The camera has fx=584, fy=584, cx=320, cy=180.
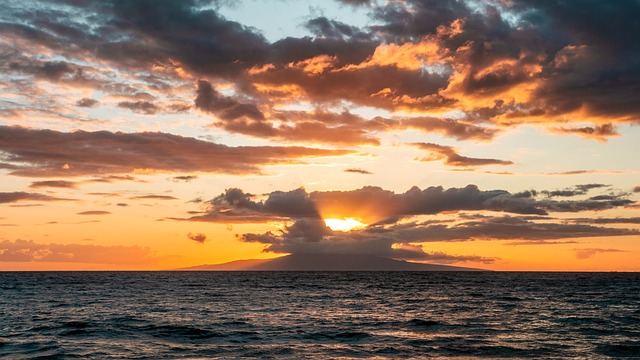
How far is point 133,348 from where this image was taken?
39.2 metres

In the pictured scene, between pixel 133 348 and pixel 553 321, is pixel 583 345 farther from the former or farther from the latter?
pixel 133 348

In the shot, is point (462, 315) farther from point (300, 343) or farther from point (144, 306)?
point (144, 306)

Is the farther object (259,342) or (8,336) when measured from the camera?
(8,336)

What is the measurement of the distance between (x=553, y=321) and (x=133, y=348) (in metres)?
38.7

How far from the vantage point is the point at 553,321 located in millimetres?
55875

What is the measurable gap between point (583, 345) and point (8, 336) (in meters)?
42.4

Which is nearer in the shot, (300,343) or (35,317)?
(300,343)

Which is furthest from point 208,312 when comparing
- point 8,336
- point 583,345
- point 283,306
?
point 583,345

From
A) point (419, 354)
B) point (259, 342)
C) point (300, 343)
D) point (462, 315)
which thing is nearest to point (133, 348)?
point (259, 342)

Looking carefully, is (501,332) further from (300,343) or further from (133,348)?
(133,348)

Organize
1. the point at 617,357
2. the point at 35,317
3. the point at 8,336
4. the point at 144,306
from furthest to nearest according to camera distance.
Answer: the point at 144,306, the point at 35,317, the point at 8,336, the point at 617,357

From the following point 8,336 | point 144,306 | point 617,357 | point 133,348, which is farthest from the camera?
point 144,306

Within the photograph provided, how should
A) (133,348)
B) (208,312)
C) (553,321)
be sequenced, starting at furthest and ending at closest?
(208,312), (553,321), (133,348)

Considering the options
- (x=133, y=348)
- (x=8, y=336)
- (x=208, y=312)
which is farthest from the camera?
(x=208, y=312)
